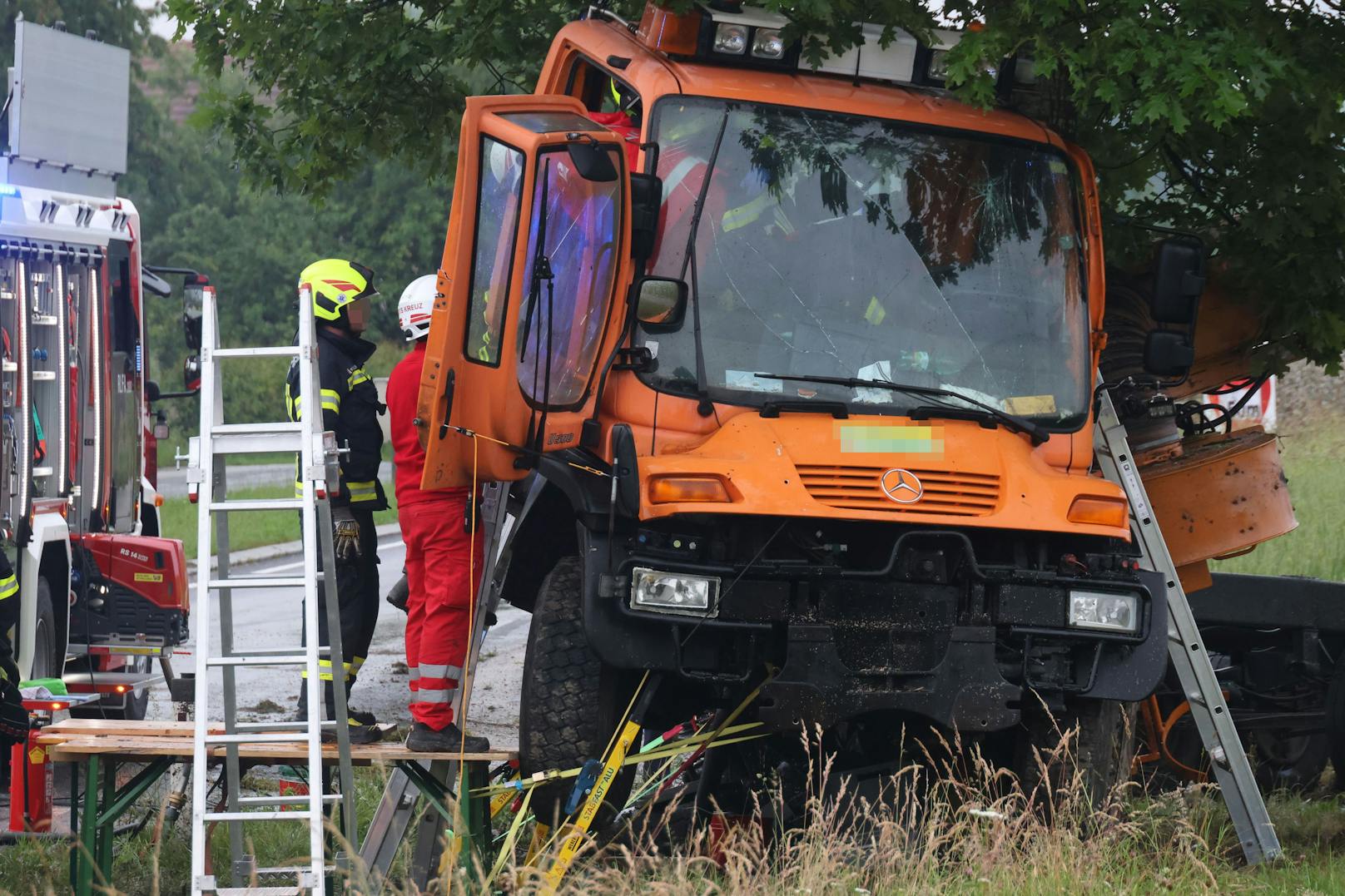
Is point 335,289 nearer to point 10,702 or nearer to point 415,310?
point 415,310

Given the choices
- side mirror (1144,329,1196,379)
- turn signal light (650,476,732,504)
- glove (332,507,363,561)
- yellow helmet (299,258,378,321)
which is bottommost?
glove (332,507,363,561)

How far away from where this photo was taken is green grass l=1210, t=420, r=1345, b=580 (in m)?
13.7

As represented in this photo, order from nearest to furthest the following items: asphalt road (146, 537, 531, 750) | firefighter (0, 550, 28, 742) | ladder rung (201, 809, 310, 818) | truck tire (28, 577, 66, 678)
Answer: ladder rung (201, 809, 310, 818) < firefighter (0, 550, 28, 742) < truck tire (28, 577, 66, 678) < asphalt road (146, 537, 531, 750)

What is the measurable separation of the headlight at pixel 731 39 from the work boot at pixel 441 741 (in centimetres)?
263

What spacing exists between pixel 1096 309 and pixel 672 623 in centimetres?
213

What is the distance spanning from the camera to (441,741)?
20.2 feet

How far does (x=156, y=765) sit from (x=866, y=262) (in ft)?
9.61

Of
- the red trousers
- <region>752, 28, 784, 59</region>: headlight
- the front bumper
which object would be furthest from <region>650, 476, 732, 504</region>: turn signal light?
<region>752, 28, 784, 59</region>: headlight

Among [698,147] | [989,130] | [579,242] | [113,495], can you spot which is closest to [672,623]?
[579,242]

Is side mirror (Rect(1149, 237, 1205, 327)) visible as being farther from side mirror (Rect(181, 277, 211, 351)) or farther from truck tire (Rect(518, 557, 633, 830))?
side mirror (Rect(181, 277, 211, 351))

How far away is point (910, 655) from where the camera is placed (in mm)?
5703

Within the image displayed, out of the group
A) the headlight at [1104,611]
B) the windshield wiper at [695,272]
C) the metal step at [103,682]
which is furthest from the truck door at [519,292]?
the metal step at [103,682]

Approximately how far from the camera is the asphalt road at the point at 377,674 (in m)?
9.80

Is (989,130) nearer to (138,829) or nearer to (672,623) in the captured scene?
(672,623)
